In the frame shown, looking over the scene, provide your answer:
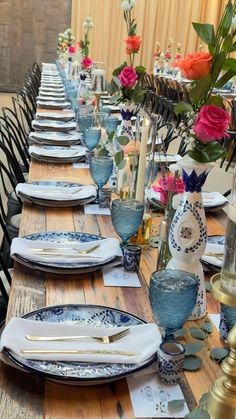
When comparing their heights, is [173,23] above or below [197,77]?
below

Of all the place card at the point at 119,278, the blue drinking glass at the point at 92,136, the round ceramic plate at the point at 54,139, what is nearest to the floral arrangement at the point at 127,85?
the blue drinking glass at the point at 92,136

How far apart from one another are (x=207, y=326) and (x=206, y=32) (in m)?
0.62

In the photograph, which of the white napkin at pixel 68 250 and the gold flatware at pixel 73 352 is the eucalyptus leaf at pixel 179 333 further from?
the white napkin at pixel 68 250

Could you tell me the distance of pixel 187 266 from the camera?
1.33m

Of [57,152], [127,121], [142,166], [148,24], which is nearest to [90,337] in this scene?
[142,166]

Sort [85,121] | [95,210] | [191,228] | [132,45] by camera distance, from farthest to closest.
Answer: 1. [85,121]
2. [132,45]
3. [95,210]
4. [191,228]

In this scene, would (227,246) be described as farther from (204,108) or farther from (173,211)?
(173,211)

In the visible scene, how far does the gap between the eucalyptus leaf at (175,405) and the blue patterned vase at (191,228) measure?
36cm

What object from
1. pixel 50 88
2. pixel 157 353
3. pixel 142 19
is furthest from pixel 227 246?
pixel 142 19

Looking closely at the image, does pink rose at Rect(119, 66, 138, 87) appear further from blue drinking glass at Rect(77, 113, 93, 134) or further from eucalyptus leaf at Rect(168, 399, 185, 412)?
eucalyptus leaf at Rect(168, 399, 185, 412)

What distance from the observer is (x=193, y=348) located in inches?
46.2

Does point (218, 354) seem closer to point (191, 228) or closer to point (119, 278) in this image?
point (191, 228)

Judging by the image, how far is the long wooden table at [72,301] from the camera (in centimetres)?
98

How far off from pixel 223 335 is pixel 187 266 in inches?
6.7
